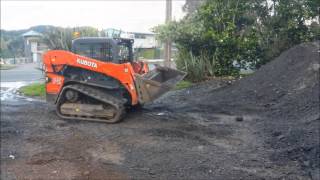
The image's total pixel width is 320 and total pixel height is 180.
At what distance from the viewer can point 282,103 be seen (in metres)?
11.4

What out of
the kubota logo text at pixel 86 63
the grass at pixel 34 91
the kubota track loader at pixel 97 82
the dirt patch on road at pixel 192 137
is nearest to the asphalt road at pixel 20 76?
the grass at pixel 34 91

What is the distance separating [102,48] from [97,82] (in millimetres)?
844

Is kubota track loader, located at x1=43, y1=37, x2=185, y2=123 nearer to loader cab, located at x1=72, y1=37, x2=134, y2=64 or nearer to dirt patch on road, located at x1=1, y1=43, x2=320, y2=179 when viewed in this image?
loader cab, located at x1=72, y1=37, x2=134, y2=64

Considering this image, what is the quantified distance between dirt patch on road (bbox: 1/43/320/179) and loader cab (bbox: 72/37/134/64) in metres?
1.61

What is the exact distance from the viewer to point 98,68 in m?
10.1

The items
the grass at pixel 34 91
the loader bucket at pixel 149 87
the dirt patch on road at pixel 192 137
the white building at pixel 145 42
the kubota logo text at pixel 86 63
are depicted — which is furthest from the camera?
the white building at pixel 145 42

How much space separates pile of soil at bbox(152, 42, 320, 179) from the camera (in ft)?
24.3

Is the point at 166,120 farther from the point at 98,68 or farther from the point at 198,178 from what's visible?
the point at 198,178

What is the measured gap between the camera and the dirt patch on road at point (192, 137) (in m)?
6.36

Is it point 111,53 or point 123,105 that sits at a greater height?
point 111,53

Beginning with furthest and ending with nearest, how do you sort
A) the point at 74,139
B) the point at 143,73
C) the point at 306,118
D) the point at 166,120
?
1. the point at 143,73
2. the point at 166,120
3. the point at 306,118
4. the point at 74,139

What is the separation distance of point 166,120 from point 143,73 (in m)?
1.66

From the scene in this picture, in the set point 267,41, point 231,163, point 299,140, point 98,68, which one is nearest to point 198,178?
point 231,163

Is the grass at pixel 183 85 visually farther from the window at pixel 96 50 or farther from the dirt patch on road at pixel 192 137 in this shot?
the window at pixel 96 50
